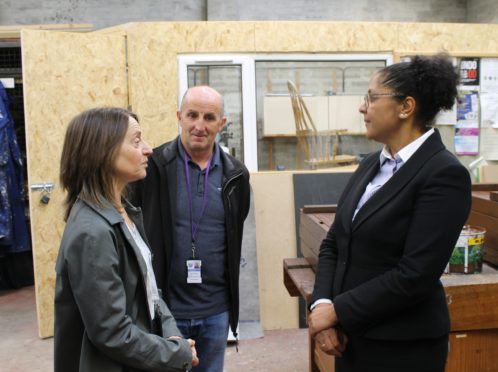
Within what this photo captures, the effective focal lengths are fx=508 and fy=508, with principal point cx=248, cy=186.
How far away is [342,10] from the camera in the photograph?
806 centimetres

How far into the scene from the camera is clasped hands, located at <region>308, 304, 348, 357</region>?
59.3 inches

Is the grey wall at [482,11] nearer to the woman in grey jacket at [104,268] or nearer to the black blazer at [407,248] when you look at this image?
the black blazer at [407,248]

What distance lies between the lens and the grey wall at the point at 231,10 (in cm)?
764

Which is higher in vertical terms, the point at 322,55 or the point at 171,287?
the point at 322,55

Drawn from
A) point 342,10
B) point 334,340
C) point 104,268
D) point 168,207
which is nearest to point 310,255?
point 168,207

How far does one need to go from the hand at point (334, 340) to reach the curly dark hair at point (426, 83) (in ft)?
2.20

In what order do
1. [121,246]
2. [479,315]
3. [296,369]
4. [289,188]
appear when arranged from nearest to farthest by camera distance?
1. [121,246]
2. [479,315]
3. [296,369]
4. [289,188]

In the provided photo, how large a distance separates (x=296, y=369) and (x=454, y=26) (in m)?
3.06

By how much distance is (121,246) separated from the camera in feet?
4.15

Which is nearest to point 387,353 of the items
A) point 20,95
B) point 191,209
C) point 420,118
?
point 420,118

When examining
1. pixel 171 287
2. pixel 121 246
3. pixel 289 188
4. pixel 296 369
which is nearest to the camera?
pixel 121 246

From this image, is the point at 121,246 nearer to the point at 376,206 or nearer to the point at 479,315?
the point at 376,206

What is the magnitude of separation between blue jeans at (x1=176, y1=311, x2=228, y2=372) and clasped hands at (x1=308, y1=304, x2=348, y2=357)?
618mm

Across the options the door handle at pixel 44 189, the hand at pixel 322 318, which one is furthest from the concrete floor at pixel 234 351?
the hand at pixel 322 318
